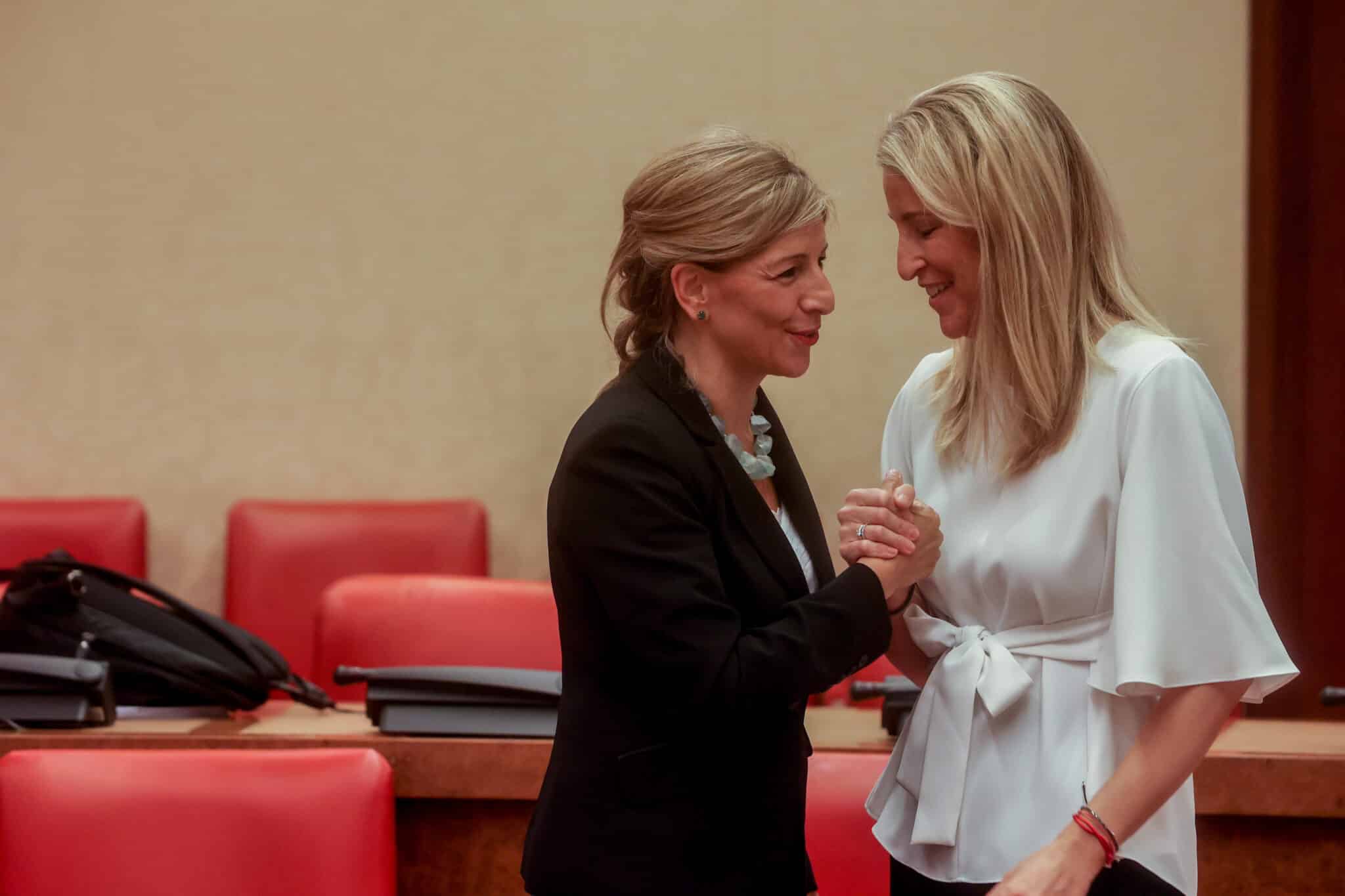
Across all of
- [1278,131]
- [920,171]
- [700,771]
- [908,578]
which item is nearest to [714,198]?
[920,171]

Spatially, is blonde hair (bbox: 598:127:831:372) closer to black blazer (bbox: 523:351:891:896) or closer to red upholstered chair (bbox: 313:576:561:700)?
black blazer (bbox: 523:351:891:896)

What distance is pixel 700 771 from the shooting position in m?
1.36

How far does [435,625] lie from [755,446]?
1.18m

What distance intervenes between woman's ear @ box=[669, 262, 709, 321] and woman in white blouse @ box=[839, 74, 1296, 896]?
21 cm

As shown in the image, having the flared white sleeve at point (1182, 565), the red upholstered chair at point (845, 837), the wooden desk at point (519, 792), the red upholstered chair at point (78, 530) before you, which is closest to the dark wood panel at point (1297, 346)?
the wooden desk at point (519, 792)

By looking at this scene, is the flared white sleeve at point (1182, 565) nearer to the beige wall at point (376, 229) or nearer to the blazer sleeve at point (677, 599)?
the blazer sleeve at point (677, 599)

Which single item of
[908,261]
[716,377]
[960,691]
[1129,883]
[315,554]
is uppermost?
[908,261]

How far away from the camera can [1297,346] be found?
149 inches

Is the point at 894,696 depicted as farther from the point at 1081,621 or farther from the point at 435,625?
the point at 435,625

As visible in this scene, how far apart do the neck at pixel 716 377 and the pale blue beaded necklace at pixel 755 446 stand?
0.01 meters

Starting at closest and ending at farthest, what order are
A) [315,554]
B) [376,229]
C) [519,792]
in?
[519,792] → [315,554] → [376,229]

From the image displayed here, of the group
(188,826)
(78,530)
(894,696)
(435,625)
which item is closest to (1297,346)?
(894,696)

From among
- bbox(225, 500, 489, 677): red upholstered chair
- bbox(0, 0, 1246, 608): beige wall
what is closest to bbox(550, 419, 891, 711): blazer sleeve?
bbox(225, 500, 489, 677): red upholstered chair

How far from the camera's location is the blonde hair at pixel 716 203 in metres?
1.46
